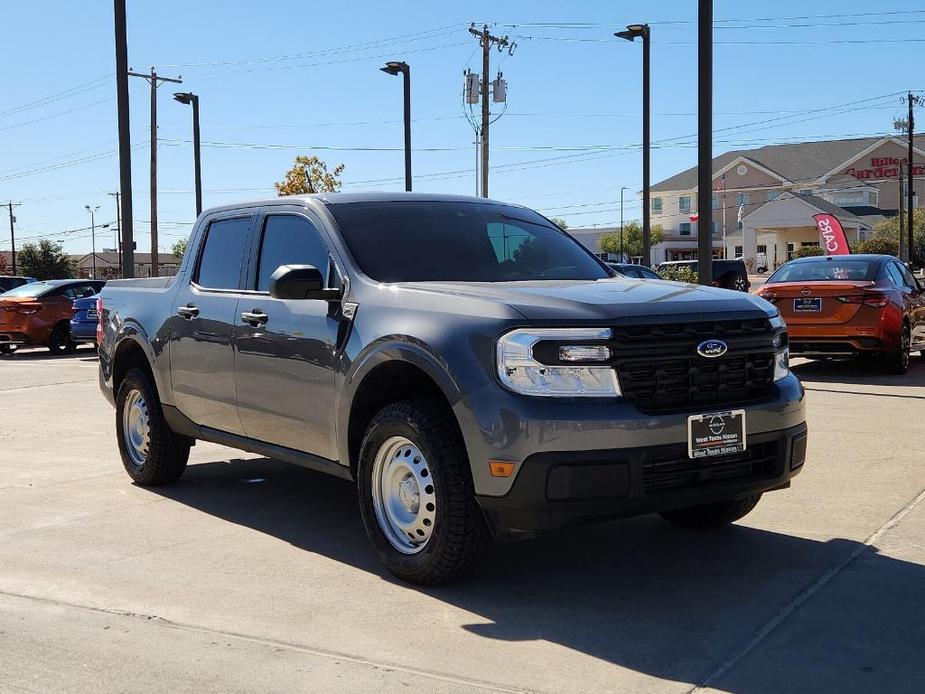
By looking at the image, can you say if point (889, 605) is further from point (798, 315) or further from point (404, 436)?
point (798, 315)

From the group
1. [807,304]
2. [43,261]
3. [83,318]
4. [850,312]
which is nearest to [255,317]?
[807,304]

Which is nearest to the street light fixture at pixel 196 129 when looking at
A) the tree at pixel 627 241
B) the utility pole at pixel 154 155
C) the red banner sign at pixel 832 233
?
the utility pole at pixel 154 155

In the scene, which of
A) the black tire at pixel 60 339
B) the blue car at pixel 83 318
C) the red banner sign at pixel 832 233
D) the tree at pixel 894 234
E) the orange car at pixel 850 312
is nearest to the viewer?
the orange car at pixel 850 312

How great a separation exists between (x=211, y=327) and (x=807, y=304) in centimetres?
901

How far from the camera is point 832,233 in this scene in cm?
3294

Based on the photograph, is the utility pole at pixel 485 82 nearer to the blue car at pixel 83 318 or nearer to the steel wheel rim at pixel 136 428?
the blue car at pixel 83 318

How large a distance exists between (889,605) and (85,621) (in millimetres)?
3339

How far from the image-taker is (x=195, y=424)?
21.5ft

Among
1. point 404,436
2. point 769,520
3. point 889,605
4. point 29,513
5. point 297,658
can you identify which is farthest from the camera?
point 29,513

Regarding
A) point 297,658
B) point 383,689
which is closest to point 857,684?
point 383,689

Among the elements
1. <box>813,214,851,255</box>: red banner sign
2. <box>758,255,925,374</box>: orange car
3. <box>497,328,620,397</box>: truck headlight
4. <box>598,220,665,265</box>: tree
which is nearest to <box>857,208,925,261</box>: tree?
<box>598,220,665,265</box>: tree

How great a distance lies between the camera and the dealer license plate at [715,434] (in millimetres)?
4453

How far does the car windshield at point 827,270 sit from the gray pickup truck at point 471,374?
822 cm

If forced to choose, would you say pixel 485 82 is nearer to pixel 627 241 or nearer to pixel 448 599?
pixel 448 599
